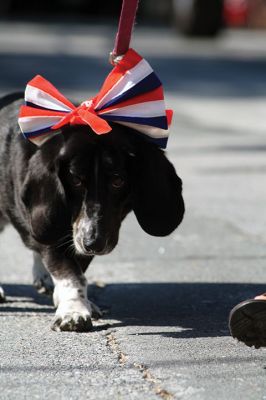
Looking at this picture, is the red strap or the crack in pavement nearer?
the crack in pavement

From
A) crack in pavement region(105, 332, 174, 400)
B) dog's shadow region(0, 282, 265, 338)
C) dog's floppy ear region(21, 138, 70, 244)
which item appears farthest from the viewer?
dog's shadow region(0, 282, 265, 338)

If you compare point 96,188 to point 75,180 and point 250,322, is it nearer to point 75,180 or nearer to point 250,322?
point 75,180

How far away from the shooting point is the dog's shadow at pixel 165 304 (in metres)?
4.29

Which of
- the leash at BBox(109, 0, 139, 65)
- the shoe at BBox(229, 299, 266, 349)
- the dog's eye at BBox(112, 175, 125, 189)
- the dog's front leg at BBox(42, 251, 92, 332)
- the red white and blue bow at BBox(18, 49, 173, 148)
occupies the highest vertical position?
the leash at BBox(109, 0, 139, 65)

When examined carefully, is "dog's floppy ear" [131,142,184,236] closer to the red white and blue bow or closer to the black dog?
the black dog

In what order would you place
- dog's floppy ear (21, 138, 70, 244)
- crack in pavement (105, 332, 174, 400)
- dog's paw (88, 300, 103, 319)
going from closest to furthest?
1. crack in pavement (105, 332, 174, 400)
2. dog's floppy ear (21, 138, 70, 244)
3. dog's paw (88, 300, 103, 319)

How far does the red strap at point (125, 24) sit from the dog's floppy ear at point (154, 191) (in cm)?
46

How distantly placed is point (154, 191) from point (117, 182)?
176 millimetres

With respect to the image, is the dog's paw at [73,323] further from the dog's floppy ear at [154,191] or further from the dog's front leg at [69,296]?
the dog's floppy ear at [154,191]

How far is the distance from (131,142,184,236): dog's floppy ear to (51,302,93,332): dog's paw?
446 millimetres

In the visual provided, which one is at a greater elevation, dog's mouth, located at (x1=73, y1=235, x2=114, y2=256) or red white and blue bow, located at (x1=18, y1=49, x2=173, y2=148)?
red white and blue bow, located at (x1=18, y1=49, x2=173, y2=148)

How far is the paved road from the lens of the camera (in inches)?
137

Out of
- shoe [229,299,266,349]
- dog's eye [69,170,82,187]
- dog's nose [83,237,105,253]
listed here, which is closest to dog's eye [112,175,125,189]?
dog's eye [69,170,82,187]

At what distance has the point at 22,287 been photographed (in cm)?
515
